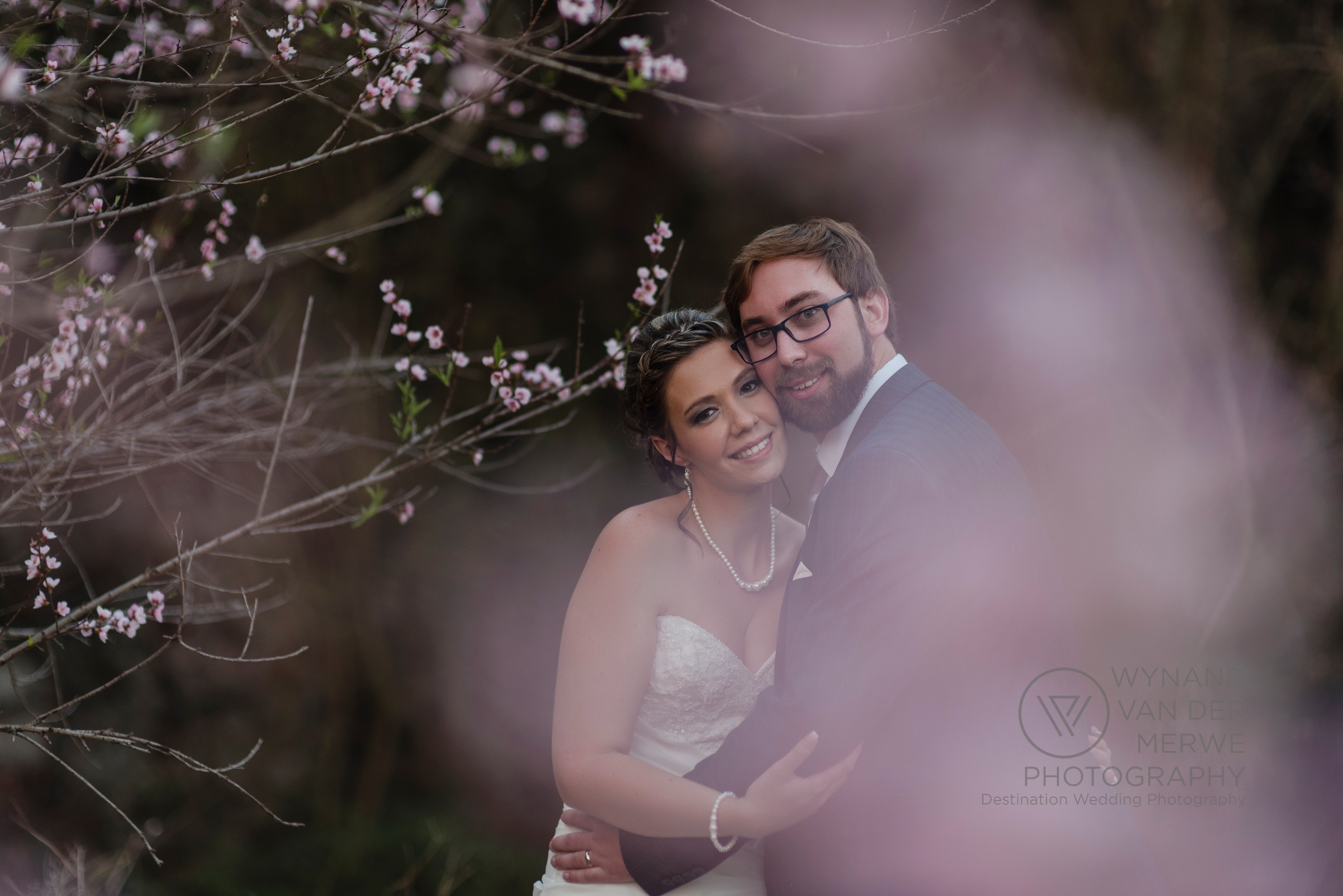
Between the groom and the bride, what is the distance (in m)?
0.15

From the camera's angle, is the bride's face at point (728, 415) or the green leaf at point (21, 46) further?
the bride's face at point (728, 415)

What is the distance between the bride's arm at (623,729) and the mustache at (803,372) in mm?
567

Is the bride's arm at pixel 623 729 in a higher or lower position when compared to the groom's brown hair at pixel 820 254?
lower

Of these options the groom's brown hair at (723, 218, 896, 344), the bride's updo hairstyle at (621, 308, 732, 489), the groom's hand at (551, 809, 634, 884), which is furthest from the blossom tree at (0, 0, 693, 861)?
the groom's hand at (551, 809, 634, 884)

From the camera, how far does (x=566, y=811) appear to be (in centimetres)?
239

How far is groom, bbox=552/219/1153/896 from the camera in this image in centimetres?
198

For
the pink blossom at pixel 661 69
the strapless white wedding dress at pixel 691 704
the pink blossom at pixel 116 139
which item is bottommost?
the strapless white wedding dress at pixel 691 704

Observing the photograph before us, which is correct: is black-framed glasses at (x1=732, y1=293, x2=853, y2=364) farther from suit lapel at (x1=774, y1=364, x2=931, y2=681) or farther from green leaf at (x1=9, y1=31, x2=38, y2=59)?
green leaf at (x1=9, y1=31, x2=38, y2=59)

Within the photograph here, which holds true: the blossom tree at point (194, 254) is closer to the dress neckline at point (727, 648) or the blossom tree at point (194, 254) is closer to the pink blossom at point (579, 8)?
the pink blossom at point (579, 8)

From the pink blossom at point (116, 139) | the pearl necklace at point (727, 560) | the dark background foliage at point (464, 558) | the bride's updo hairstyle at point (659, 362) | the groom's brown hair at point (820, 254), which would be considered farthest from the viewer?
the dark background foliage at point (464, 558)

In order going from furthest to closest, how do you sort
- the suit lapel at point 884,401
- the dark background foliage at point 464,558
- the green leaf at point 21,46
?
the dark background foliage at point 464,558 → the suit lapel at point 884,401 → the green leaf at point 21,46

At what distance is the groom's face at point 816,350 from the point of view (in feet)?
7.50

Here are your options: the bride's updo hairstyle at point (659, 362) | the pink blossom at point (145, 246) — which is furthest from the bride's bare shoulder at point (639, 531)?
the pink blossom at point (145, 246)

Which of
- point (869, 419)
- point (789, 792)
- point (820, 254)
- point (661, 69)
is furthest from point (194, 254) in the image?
point (789, 792)
